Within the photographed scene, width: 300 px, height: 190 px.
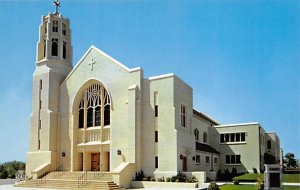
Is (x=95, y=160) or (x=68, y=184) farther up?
(x=95, y=160)

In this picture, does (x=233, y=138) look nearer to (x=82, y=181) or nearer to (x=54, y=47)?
(x=82, y=181)

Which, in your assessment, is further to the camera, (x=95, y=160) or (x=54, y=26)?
(x=54, y=26)

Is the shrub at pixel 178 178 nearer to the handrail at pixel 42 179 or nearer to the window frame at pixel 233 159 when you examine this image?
the handrail at pixel 42 179

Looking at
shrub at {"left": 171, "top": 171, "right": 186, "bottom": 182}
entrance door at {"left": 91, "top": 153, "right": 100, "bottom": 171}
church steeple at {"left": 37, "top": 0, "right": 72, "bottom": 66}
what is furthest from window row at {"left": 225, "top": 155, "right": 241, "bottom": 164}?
church steeple at {"left": 37, "top": 0, "right": 72, "bottom": 66}

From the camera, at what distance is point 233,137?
47531 mm

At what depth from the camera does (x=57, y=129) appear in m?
42.6

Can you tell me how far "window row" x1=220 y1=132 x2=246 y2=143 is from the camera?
4691 centimetres

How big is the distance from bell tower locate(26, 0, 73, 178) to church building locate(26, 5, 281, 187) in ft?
0.37

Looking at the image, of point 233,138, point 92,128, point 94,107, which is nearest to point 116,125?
point 92,128

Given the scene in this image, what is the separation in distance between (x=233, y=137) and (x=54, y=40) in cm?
2515

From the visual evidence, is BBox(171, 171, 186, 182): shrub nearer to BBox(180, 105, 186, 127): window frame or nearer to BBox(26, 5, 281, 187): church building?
BBox(26, 5, 281, 187): church building

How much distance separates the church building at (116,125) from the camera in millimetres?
35281

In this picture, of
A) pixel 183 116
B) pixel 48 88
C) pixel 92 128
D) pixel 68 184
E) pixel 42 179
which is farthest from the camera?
pixel 48 88

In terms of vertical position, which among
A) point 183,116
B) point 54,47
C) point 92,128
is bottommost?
point 92,128
